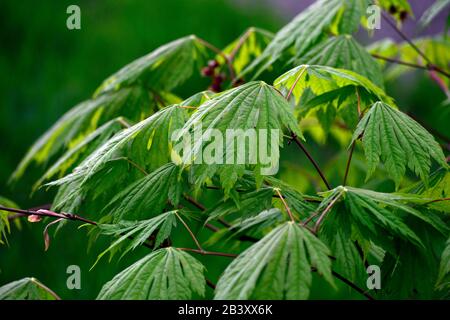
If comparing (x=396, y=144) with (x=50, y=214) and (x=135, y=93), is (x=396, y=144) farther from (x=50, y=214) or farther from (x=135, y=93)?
(x=135, y=93)

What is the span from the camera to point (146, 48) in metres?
3.97

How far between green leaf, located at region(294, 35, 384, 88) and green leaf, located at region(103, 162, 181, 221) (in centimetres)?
55

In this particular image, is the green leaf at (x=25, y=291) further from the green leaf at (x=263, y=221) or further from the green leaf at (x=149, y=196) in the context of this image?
the green leaf at (x=263, y=221)

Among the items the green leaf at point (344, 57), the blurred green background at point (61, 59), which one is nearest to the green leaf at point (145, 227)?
the green leaf at point (344, 57)

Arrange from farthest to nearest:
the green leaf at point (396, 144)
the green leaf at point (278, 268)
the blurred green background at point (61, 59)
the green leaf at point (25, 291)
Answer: the blurred green background at point (61, 59) < the green leaf at point (25, 291) < the green leaf at point (396, 144) < the green leaf at point (278, 268)

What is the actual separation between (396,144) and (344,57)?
502 millimetres

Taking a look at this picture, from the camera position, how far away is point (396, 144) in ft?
3.92

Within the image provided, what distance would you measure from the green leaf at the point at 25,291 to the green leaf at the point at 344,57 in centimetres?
86

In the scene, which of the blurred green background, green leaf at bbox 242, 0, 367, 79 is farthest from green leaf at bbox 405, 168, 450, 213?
the blurred green background

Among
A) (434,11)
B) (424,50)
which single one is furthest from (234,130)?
(424,50)

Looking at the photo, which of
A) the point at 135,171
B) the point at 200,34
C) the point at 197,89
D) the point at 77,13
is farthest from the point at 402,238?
the point at 200,34

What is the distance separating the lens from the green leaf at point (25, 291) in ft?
4.18

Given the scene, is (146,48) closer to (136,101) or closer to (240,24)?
(240,24)
